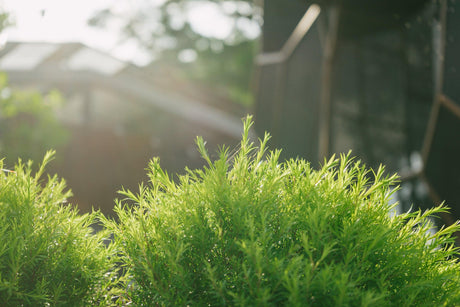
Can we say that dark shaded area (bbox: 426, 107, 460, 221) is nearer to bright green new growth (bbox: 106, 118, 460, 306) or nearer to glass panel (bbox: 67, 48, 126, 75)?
bright green new growth (bbox: 106, 118, 460, 306)

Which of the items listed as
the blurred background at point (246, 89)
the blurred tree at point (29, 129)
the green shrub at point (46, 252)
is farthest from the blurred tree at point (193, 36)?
the green shrub at point (46, 252)

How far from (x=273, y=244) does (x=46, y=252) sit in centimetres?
86

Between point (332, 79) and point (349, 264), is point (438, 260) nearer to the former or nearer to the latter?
point (349, 264)

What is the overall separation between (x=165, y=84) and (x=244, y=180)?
19.8 metres

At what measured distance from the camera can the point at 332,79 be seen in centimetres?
853

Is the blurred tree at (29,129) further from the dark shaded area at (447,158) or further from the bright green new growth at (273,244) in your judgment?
the bright green new growth at (273,244)

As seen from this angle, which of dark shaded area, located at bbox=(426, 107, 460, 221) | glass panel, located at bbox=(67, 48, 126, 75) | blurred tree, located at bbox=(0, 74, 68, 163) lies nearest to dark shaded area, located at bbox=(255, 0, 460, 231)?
dark shaded area, located at bbox=(426, 107, 460, 221)

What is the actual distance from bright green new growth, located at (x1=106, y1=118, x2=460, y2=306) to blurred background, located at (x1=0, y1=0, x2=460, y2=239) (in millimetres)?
1924

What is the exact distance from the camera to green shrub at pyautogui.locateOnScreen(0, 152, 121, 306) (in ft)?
5.39

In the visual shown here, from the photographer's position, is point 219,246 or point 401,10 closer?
point 219,246

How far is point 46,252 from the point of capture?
1.73 m

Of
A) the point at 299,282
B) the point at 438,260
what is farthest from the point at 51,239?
the point at 438,260

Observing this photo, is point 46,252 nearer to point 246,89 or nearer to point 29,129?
point 29,129

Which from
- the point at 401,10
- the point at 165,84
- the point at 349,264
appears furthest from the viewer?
the point at 165,84
